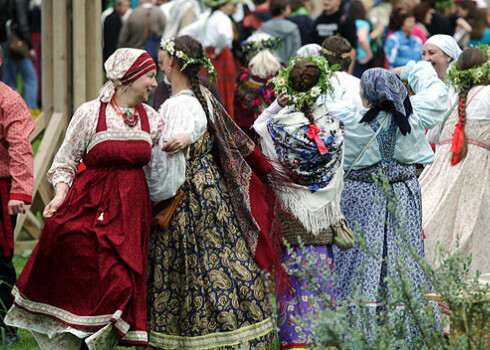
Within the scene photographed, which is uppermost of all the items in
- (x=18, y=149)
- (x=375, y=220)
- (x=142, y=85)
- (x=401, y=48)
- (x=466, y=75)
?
(x=142, y=85)

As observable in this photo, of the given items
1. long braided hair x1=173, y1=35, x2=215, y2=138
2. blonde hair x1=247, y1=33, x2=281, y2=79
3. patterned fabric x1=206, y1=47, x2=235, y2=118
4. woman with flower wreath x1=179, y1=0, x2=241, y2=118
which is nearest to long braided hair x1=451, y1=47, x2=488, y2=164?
blonde hair x1=247, y1=33, x2=281, y2=79

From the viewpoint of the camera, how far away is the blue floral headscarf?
5.43m

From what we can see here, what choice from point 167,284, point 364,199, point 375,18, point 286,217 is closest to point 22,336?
point 167,284

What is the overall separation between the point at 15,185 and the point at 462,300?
3.04 metres

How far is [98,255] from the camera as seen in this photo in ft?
14.8

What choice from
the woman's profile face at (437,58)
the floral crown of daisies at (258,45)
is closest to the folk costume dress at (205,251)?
the woman's profile face at (437,58)

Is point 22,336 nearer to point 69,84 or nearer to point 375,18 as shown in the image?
point 69,84

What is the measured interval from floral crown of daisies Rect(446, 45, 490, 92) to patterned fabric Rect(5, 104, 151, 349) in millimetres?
2779

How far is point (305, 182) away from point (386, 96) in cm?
75

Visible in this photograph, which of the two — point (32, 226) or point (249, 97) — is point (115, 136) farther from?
point (32, 226)

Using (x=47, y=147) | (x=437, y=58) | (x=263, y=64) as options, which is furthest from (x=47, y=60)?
(x=437, y=58)

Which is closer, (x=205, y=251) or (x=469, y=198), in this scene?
(x=205, y=251)

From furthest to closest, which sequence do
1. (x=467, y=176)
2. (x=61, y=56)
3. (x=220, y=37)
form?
(x=220, y=37), (x=61, y=56), (x=467, y=176)

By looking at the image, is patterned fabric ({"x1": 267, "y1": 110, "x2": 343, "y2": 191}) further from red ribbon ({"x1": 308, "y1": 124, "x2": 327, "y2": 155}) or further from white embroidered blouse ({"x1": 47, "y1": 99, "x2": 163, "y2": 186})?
white embroidered blouse ({"x1": 47, "y1": 99, "x2": 163, "y2": 186})
